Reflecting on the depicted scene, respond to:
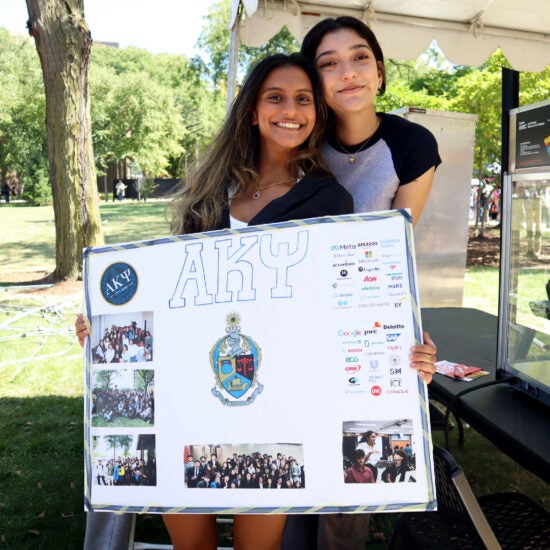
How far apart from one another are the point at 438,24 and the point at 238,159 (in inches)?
117

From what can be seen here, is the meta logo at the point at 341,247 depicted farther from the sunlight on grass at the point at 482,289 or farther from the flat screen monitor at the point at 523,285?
the sunlight on grass at the point at 482,289

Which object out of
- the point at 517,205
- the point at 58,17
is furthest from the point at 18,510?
the point at 58,17

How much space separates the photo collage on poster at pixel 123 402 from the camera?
1.56 m

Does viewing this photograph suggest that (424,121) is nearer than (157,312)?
No

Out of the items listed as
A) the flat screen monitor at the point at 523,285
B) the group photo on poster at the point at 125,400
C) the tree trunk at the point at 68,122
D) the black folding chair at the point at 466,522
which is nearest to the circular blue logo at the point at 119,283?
the group photo on poster at the point at 125,400

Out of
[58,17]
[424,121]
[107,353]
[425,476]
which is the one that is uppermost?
[58,17]

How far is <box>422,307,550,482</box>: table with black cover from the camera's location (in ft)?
5.89

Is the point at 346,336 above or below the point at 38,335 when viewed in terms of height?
above

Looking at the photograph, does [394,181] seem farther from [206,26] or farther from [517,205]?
[206,26]

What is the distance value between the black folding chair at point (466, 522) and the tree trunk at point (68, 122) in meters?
8.11

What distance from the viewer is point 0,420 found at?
4.54 meters

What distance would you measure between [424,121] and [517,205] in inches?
166

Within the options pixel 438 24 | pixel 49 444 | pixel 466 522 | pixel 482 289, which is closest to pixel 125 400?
pixel 466 522

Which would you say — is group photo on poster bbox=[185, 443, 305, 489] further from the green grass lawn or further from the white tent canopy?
the white tent canopy
